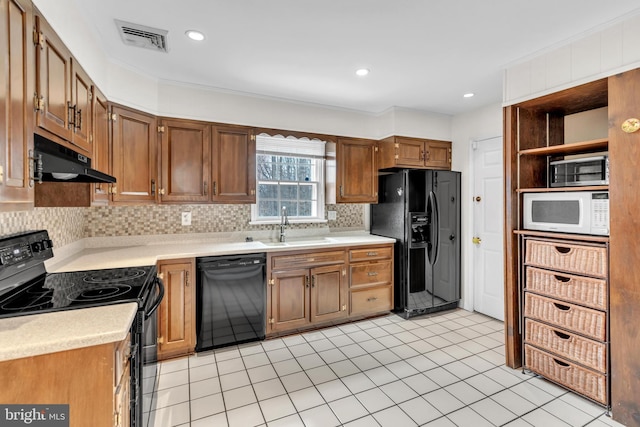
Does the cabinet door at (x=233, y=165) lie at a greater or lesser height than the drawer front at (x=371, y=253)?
greater

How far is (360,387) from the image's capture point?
7.35 ft

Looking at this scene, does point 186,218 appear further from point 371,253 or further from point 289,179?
point 371,253

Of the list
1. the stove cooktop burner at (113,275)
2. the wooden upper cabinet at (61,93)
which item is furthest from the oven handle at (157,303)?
the wooden upper cabinet at (61,93)

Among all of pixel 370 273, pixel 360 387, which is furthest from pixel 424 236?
pixel 360 387

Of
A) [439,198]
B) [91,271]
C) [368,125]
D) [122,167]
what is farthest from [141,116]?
[439,198]

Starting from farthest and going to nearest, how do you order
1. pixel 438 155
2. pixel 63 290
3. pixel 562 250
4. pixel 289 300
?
pixel 438 155 < pixel 289 300 < pixel 562 250 < pixel 63 290

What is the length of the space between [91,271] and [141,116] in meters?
1.38

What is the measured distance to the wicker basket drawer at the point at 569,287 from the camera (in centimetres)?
197

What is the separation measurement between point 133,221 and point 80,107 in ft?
→ 4.46

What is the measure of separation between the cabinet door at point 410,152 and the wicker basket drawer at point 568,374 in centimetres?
216

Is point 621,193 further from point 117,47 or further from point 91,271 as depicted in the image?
point 117,47

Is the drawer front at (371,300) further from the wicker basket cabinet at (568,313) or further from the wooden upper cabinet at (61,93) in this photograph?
the wooden upper cabinet at (61,93)

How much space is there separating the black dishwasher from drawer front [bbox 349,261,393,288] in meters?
1.04

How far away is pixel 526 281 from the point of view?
239cm
